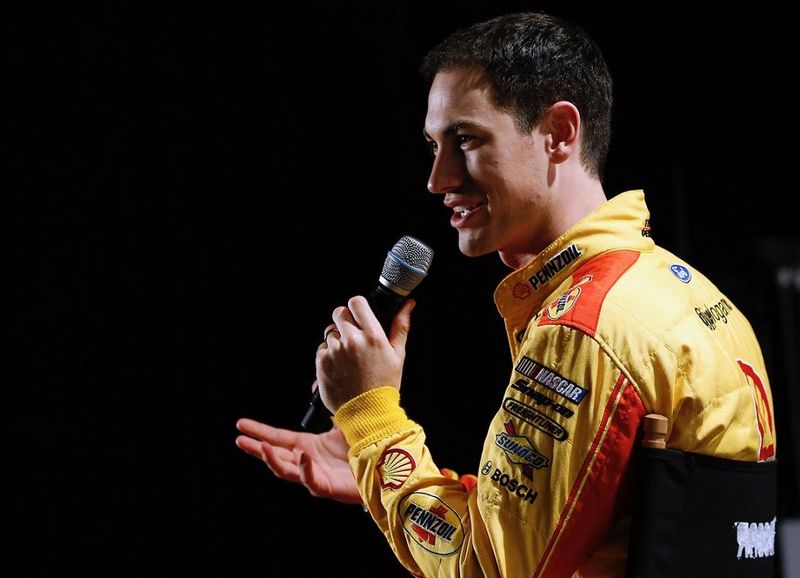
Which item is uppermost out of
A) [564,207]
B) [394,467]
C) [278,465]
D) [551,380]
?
[564,207]

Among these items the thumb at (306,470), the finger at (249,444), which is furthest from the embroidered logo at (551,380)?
the finger at (249,444)

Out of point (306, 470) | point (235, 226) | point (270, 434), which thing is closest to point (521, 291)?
point (306, 470)

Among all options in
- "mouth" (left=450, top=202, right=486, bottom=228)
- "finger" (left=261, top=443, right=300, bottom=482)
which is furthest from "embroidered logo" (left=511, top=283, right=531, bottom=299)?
"finger" (left=261, top=443, right=300, bottom=482)

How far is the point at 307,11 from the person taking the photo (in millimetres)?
2252

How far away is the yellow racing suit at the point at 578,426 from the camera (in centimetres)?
91

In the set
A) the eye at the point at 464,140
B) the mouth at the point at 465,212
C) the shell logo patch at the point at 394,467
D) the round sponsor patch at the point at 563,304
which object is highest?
the eye at the point at 464,140

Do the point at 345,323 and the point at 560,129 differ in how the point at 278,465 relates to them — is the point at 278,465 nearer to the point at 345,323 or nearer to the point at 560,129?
the point at 345,323

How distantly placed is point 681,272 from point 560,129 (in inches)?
10.4

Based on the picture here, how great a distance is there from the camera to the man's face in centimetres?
117

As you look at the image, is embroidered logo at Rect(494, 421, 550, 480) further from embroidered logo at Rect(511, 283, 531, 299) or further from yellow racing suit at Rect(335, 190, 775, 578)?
embroidered logo at Rect(511, 283, 531, 299)

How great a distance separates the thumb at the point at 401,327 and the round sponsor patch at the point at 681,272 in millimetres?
367

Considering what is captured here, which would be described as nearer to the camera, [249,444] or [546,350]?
[546,350]

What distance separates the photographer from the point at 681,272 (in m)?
1.12

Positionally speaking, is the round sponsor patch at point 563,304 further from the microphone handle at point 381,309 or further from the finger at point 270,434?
the finger at point 270,434
